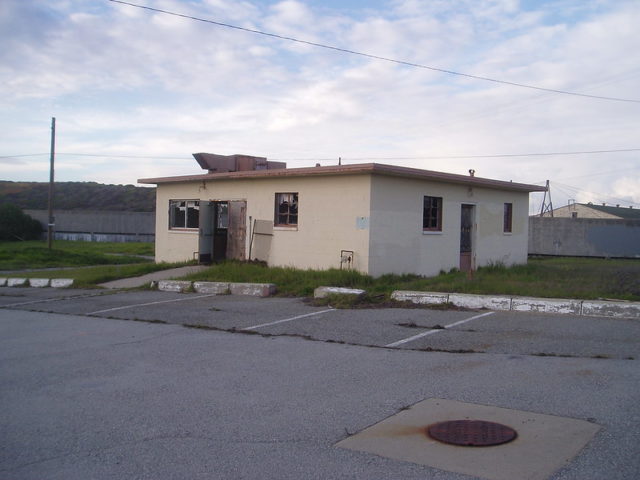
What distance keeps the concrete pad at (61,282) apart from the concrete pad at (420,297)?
35.6 ft

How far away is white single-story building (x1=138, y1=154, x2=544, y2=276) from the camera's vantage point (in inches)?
631

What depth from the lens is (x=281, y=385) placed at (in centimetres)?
709

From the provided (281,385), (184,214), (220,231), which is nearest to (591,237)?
(220,231)

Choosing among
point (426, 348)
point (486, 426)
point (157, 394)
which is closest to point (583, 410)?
point (486, 426)

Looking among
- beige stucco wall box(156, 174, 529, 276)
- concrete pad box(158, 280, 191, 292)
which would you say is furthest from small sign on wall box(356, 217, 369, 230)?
concrete pad box(158, 280, 191, 292)

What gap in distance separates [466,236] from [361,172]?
5.23m

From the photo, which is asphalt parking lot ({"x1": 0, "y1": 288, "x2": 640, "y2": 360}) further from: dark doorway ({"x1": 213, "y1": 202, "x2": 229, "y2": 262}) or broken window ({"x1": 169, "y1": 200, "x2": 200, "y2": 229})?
broken window ({"x1": 169, "y1": 200, "x2": 200, "y2": 229})

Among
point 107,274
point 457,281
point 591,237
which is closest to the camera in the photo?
point 457,281

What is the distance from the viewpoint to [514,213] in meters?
21.4

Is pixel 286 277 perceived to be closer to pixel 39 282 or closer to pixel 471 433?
pixel 39 282

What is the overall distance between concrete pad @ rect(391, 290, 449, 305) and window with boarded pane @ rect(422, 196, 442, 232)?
4.65m

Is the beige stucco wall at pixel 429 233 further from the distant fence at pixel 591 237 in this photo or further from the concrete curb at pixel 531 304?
the distant fence at pixel 591 237

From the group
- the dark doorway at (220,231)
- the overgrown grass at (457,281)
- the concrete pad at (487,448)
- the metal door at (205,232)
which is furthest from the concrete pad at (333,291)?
the concrete pad at (487,448)

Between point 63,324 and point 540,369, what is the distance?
8.85 meters
